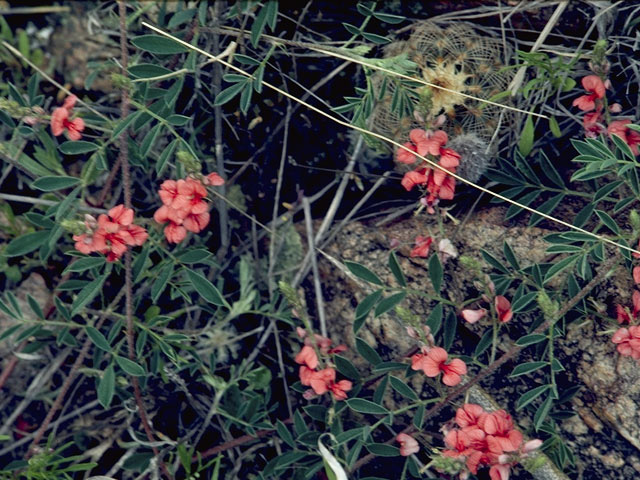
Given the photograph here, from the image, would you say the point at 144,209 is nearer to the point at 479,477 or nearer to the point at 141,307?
the point at 141,307

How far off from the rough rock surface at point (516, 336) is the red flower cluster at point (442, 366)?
281 millimetres

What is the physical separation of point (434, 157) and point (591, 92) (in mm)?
560

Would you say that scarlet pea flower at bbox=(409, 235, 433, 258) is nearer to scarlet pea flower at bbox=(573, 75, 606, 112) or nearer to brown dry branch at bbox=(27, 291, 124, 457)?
scarlet pea flower at bbox=(573, 75, 606, 112)

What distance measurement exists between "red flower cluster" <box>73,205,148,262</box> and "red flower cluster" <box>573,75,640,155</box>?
58.7 inches

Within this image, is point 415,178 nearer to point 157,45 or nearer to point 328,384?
point 328,384

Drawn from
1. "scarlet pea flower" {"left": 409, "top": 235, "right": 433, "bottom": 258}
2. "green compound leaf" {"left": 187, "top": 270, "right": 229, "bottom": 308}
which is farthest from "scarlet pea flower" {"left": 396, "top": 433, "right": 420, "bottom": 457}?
"green compound leaf" {"left": 187, "top": 270, "right": 229, "bottom": 308}

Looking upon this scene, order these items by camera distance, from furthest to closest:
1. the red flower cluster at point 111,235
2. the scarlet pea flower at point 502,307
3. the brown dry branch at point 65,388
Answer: the brown dry branch at point 65,388 → the scarlet pea flower at point 502,307 → the red flower cluster at point 111,235

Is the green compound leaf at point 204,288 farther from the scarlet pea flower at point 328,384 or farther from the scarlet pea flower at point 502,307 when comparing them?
the scarlet pea flower at point 502,307

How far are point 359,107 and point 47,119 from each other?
1.07 metres

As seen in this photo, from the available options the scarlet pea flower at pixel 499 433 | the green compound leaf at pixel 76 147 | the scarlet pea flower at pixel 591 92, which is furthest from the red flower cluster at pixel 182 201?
the scarlet pea flower at pixel 591 92

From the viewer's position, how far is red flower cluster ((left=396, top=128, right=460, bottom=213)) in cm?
228

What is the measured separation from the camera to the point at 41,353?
8.70 feet

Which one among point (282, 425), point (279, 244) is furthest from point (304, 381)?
point (279, 244)

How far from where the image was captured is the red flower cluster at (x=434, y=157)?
7.47 ft
